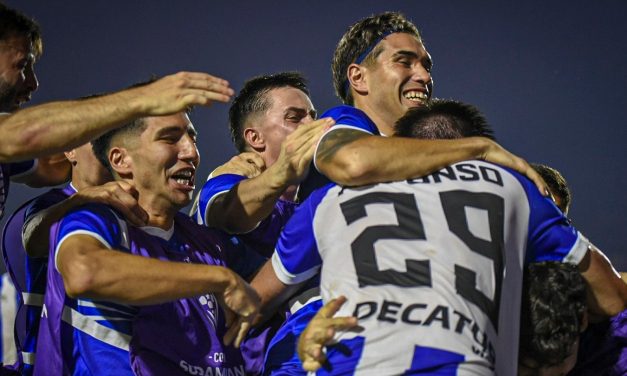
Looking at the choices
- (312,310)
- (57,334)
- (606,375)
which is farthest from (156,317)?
(606,375)

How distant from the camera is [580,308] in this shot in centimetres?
230

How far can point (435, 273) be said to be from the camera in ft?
7.19

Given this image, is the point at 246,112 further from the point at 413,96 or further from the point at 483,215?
the point at 483,215

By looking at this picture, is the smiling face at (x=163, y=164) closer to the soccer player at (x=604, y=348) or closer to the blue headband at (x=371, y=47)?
the blue headband at (x=371, y=47)

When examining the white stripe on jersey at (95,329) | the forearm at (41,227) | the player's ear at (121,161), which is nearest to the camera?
the white stripe on jersey at (95,329)

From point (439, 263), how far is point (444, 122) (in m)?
0.69

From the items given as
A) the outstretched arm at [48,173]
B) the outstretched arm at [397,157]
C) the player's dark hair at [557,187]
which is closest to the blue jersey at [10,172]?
the outstretched arm at [48,173]

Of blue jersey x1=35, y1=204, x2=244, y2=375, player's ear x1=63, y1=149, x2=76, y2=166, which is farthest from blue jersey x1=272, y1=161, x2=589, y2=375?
player's ear x1=63, y1=149, x2=76, y2=166

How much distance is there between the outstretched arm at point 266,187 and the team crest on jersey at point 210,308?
45cm

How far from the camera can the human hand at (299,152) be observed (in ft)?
9.48

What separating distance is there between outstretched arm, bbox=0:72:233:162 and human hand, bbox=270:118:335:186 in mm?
468

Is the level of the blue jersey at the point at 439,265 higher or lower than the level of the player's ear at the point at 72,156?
lower

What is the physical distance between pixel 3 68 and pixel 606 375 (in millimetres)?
2756

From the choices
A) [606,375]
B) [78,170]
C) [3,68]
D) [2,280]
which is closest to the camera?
[606,375]
